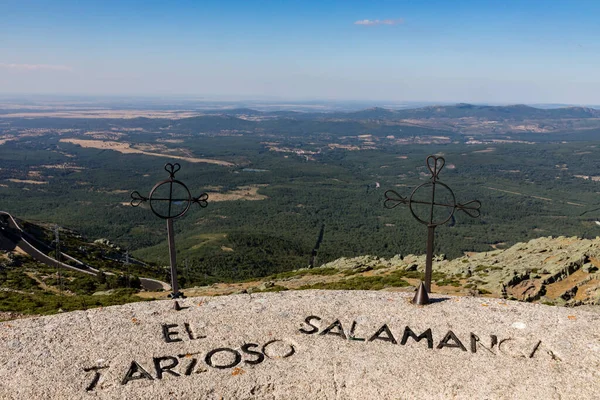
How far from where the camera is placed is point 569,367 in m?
11.6

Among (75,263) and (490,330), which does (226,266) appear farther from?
(490,330)

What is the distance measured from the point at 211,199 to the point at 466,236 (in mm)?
97667

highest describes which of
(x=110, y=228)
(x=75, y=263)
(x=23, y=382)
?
(x=23, y=382)

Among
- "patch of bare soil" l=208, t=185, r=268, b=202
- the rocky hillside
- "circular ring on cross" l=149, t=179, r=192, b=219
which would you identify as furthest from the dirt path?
"patch of bare soil" l=208, t=185, r=268, b=202

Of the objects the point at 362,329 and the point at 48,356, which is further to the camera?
the point at 362,329

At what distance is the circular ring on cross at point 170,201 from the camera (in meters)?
15.5

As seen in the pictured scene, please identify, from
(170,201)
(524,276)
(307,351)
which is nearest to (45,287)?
(170,201)

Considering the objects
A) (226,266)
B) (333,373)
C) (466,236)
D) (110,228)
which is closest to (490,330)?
(333,373)

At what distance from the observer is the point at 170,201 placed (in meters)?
15.8

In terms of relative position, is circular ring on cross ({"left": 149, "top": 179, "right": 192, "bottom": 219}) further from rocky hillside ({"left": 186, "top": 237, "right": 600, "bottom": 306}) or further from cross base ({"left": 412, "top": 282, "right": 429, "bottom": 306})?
cross base ({"left": 412, "top": 282, "right": 429, "bottom": 306})

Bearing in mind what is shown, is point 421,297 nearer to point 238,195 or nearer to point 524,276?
point 524,276

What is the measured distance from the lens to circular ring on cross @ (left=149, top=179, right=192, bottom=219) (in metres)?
15.5

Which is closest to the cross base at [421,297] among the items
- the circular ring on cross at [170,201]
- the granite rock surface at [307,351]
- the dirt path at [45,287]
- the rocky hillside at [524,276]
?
the granite rock surface at [307,351]

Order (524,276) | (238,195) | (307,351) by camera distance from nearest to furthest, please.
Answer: (307,351) < (524,276) < (238,195)
